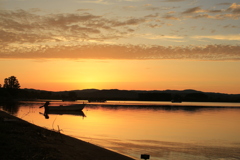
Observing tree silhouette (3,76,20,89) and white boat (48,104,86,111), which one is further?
tree silhouette (3,76,20,89)

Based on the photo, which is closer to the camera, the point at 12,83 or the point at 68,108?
the point at 68,108

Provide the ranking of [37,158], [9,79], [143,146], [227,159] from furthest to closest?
1. [9,79]
2. [143,146]
3. [227,159]
4. [37,158]

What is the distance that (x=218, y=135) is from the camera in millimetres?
28062

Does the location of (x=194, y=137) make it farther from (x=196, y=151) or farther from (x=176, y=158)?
(x=176, y=158)

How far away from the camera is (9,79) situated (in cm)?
15075

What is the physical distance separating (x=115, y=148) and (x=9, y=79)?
144m

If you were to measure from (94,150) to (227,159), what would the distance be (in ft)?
27.2

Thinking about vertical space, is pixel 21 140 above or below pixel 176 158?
above

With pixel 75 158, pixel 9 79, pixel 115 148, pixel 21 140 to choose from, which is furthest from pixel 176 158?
pixel 9 79

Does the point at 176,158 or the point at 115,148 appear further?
the point at 115,148

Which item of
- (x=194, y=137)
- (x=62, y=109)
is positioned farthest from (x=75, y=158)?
(x=62, y=109)

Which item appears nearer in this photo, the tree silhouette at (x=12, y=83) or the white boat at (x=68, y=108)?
the white boat at (x=68, y=108)

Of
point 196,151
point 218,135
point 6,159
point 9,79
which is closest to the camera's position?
point 6,159

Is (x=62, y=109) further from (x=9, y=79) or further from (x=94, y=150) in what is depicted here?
(x=9, y=79)
